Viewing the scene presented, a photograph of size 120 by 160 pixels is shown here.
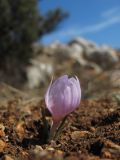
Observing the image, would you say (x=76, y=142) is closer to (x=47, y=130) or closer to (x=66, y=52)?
(x=47, y=130)

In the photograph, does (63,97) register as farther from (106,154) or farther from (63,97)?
(106,154)

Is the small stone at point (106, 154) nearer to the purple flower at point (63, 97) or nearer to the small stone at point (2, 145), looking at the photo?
the purple flower at point (63, 97)

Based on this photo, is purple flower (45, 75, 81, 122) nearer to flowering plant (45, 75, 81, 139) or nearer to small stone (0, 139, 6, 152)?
flowering plant (45, 75, 81, 139)

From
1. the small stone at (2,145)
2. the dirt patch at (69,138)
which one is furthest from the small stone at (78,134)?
the small stone at (2,145)

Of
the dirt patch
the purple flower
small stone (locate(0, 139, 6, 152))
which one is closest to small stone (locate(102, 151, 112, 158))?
the dirt patch

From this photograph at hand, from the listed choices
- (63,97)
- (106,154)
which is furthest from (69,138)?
(106,154)

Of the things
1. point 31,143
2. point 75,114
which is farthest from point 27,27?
point 31,143
